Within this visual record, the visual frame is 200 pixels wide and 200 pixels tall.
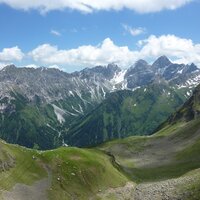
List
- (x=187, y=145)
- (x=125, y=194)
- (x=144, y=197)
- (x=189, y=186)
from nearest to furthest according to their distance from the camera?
(x=189, y=186) → (x=144, y=197) → (x=125, y=194) → (x=187, y=145)

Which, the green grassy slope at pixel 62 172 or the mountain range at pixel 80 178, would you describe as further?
the green grassy slope at pixel 62 172

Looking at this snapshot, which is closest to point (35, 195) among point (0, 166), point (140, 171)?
point (0, 166)

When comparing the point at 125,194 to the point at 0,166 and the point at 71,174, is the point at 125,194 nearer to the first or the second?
the point at 71,174

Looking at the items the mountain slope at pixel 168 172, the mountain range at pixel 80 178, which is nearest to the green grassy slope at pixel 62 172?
the mountain range at pixel 80 178

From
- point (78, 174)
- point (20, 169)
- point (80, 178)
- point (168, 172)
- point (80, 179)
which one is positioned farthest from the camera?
point (168, 172)

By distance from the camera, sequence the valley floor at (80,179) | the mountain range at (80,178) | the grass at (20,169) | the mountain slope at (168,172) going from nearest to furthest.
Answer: the mountain slope at (168,172) → the valley floor at (80,179) → the mountain range at (80,178) → the grass at (20,169)

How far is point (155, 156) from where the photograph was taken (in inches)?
7643

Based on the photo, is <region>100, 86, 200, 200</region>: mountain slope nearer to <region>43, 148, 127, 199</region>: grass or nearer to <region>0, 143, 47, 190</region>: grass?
<region>43, 148, 127, 199</region>: grass

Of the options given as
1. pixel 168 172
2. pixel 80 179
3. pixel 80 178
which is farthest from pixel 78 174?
pixel 168 172

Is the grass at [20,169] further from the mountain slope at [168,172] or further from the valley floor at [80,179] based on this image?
the mountain slope at [168,172]

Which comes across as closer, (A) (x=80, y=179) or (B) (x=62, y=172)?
(B) (x=62, y=172)

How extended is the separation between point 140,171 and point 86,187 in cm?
4373

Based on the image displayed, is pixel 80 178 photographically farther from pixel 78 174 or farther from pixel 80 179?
pixel 78 174

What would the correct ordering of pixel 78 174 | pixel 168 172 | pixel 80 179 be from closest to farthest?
pixel 80 179 → pixel 78 174 → pixel 168 172
